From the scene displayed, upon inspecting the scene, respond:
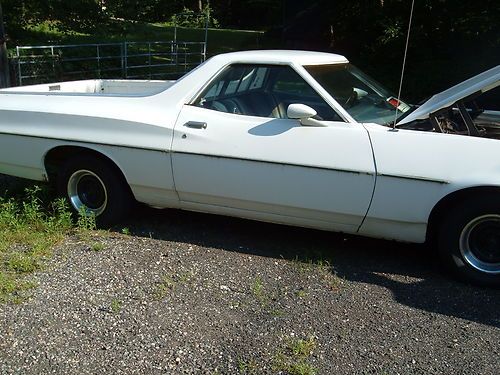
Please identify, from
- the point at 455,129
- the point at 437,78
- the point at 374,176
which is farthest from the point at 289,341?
the point at 437,78

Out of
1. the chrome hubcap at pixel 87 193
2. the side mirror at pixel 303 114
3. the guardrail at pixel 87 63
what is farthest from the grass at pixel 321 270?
the guardrail at pixel 87 63

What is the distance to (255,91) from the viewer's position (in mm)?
4680

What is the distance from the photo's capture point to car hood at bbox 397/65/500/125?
4047 mm

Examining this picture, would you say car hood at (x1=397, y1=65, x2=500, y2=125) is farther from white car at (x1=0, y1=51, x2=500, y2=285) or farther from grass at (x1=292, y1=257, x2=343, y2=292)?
grass at (x1=292, y1=257, x2=343, y2=292)

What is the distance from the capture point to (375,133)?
406 cm

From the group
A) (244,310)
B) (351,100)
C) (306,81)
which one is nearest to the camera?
(244,310)

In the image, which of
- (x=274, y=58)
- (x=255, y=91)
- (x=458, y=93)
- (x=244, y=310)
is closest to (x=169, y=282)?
(x=244, y=310)

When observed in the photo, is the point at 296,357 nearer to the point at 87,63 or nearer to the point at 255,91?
the point at 255,91

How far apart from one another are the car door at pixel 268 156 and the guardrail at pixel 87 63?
7762mm

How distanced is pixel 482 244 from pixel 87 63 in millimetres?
12975

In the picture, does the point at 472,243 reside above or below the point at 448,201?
below

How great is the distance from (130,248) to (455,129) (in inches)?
103

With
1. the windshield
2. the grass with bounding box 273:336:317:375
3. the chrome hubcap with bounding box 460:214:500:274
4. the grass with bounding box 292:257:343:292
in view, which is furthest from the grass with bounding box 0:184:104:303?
the chrome hubcap with bounding box 460:214:500:274

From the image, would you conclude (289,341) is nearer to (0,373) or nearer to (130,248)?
(0,373)
